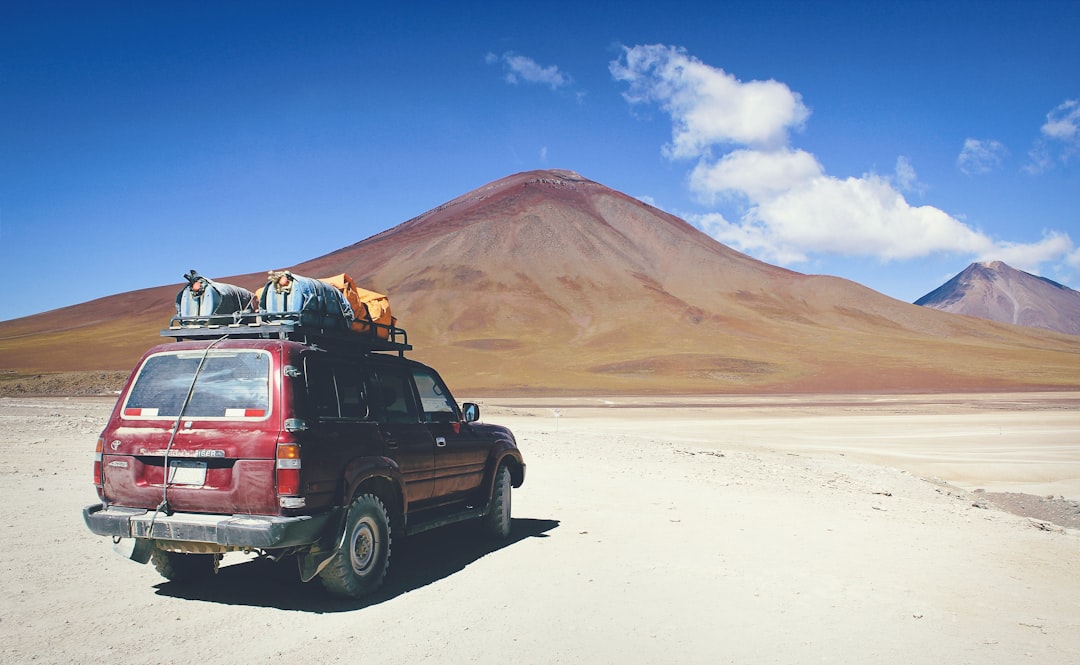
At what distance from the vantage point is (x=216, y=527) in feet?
19.0

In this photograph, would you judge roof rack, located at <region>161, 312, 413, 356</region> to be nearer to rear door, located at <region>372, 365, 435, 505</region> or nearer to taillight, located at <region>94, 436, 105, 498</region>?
rear door, located at <region>372, 365, 435, 505</region>

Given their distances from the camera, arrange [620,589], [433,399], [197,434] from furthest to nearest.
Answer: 1. [433,399]
2. [620,589]
3. [197,434]

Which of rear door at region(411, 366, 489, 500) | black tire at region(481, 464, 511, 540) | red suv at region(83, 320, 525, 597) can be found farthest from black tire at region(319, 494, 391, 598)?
black tire at region(481, 464, 511, 540)

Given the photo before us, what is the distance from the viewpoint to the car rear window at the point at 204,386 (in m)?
6.04

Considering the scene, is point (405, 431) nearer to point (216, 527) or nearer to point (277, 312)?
point (277, 312)

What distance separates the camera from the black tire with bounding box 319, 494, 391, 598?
6242mm

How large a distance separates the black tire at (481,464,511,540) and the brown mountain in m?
61.7

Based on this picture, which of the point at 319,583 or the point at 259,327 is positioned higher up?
the point at 259,327

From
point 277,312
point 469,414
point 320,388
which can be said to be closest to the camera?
point 320,388

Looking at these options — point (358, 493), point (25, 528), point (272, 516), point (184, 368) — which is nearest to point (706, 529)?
point (358, 493)

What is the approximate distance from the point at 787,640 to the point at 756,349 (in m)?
105

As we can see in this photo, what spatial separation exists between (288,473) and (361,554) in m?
1.17

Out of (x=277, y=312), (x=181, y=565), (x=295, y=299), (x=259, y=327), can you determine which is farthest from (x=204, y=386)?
(x=181, y=565)

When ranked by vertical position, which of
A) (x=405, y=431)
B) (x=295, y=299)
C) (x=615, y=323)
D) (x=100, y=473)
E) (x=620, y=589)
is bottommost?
(x=620, y=589)
